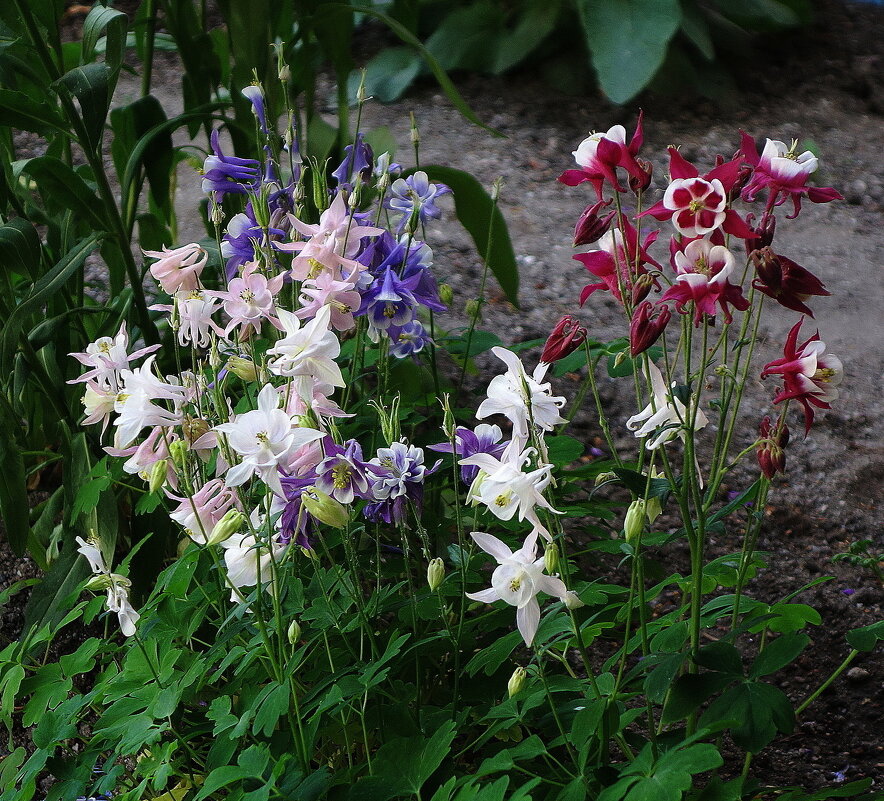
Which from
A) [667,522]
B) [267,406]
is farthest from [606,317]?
[267,406]

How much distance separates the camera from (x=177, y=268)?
2.94ft

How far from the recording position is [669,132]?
314cm

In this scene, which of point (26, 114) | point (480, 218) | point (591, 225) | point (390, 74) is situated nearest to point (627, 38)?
point (390, 74)

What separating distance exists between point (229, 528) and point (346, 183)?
56 cm

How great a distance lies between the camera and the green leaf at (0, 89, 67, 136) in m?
1.23

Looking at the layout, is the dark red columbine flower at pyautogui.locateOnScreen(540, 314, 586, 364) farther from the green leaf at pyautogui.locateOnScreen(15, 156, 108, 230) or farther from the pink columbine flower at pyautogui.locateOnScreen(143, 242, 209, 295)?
the green leaf at pyautogui.locateOnScreen(15, 156, 108, 230)

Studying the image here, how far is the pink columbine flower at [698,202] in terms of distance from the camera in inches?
27.5

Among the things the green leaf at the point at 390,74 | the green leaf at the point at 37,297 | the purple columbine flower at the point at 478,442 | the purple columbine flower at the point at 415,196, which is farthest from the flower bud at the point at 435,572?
the green leaf at the point at 390,74

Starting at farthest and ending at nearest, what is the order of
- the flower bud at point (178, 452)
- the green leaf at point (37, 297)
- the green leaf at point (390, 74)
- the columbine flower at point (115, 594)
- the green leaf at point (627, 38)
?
the green leaf at point (390, 74) < the green leaf at point (627, 38) < the green leaf at point (37, 297) < the columbine flower at point (115, 594) < the flower bud at point (178, 452)

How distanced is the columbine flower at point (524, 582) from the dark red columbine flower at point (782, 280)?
262mm

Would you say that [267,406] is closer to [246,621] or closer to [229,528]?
Answer: [229,528]

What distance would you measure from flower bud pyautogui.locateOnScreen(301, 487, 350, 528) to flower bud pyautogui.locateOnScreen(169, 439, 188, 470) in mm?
115

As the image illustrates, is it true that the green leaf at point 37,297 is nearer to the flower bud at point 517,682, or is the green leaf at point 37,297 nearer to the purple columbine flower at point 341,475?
the purple columbine flower at point 341,475

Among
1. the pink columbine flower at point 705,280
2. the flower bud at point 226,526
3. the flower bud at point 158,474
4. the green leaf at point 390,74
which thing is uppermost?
the pink columbine flower at point 705,280
